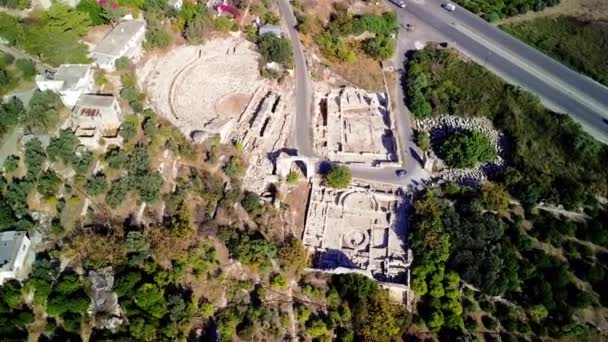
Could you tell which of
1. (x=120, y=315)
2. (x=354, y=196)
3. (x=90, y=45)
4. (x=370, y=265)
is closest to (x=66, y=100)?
(x=90, y=45)

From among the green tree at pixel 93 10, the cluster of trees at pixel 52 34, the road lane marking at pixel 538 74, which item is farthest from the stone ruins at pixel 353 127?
the cluster of trees at pixel 52 34

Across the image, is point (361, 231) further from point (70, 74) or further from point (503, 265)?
point (70, 74)

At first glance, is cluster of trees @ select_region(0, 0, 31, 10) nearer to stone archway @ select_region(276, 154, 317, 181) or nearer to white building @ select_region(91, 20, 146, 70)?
white building @ select_region(91, 20, 146, 70)

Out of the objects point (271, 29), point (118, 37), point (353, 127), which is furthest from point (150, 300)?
point (271, 29)

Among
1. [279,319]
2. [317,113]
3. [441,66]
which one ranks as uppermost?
[441,66]

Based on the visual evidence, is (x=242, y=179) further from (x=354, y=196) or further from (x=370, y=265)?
(x=370, y=265)

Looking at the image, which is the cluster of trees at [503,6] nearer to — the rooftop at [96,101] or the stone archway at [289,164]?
the stone archway at [289,164]
